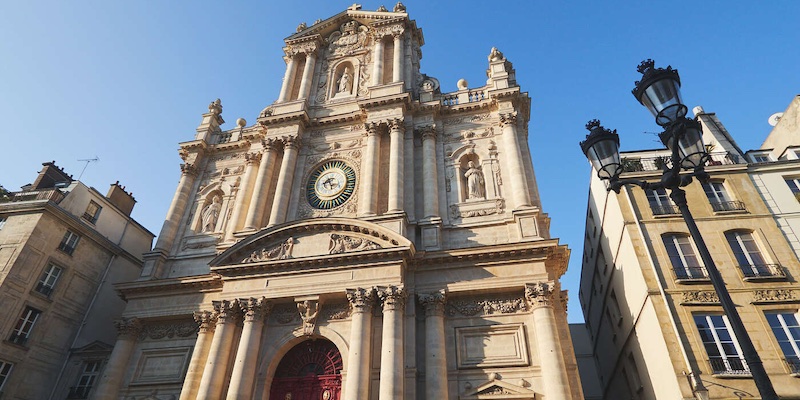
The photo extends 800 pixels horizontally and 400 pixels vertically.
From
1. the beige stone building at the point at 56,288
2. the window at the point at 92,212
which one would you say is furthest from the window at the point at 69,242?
the window at the point at 92,212

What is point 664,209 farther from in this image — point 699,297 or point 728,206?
point 699,297

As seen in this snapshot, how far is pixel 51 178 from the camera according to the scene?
23.7 m

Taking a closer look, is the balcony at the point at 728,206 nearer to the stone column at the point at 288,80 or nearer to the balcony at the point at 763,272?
the balcony at the point at 763,272

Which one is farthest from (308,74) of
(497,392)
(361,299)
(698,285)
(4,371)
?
(698,285)

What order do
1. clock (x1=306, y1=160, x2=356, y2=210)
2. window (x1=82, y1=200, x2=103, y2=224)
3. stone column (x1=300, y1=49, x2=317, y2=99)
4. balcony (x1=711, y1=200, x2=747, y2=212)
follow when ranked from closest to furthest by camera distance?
balcony (x1=711, y1=200, x2=747, y2=212) → clock (x1=306, y1=160, x2=356, y2=210) → window (x1=82, y1=200, x2=103, y2=224) → stone column (x1=300, y1=49, x2=317, y2=99)

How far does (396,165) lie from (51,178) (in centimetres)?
1807

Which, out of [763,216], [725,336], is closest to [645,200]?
[763,216]

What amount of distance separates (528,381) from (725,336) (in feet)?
19.3

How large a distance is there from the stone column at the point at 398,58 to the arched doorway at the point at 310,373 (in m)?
13.2

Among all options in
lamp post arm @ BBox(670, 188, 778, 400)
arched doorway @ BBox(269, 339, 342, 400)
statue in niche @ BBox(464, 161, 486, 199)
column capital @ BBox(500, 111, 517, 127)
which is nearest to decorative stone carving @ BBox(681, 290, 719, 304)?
statue in niche @ BBox(464, 161, 486, 199)

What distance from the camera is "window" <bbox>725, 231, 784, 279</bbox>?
1455 cm

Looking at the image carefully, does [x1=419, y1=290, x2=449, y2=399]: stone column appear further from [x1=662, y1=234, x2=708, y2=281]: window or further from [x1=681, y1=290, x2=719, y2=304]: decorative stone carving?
[x1=662, y1=234, x2=708, y2=281]: window

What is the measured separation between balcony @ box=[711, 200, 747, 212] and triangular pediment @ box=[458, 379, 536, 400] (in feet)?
31.2

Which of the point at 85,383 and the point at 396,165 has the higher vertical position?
the point at 396,165
